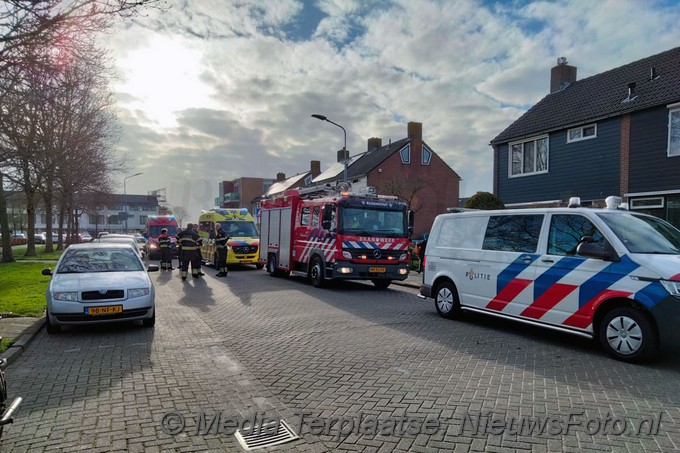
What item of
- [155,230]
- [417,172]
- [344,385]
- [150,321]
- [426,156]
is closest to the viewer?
[344,385]

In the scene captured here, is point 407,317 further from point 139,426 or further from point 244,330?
point 139,426

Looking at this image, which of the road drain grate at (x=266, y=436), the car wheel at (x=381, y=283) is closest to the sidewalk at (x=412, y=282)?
the car wheel at (x=381, y=283)

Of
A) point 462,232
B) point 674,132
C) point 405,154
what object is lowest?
point 462,232

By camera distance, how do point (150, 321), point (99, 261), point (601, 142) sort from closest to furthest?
1. point (150, 321)
2. point (99, 261)
3. point (601, 142)

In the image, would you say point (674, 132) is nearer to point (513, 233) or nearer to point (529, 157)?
point (529, 157)

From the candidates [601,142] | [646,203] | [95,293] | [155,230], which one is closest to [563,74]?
[601,142]

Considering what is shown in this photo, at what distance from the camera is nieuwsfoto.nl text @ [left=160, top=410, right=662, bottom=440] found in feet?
12.2

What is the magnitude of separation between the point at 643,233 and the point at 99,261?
8766 millimetres

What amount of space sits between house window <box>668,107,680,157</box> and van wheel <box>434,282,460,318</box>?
1009 cm

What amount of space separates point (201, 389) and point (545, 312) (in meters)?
4.83

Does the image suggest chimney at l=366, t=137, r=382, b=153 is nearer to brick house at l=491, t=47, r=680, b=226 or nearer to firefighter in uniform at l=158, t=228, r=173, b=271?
brick house at l=491, t=47, r=680, b=226

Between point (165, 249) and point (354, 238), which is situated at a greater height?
point (354, 238)

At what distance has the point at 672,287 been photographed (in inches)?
204

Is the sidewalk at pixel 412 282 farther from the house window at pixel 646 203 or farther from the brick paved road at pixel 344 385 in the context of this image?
the house window at pixel 646 203
